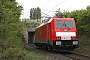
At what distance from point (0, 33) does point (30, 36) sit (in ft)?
175

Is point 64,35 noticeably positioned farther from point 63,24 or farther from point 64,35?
point 63,24

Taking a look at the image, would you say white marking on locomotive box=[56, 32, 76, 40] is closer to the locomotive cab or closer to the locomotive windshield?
the locomotive cab

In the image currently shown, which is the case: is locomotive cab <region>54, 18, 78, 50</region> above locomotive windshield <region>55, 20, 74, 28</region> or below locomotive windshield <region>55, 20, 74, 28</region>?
below

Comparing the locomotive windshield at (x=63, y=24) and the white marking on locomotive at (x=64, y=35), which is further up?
the locomotive windshield at (x=63, y=24)

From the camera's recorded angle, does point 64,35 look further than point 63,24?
No

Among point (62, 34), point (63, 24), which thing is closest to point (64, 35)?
point (62, 34)

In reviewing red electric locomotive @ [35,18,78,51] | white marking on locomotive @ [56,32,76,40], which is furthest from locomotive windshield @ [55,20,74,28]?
white marking on locomotive @ [56,32,76,40]

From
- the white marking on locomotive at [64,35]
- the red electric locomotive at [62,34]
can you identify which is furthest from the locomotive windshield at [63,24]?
the white marking on locomotive at [64,35]

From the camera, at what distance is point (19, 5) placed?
20906mm

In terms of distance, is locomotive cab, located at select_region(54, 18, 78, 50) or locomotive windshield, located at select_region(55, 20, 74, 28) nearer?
locomotive cab, located at select_region(54, 18, 78, 50)

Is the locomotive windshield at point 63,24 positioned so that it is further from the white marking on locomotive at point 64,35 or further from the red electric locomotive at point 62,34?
the white marking on locomotive at point 64,35

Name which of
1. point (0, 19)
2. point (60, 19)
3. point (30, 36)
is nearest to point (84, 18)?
point (60, 19)

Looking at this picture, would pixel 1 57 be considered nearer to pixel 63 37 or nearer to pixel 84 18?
pixel 63 37

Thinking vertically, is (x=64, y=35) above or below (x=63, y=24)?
below
